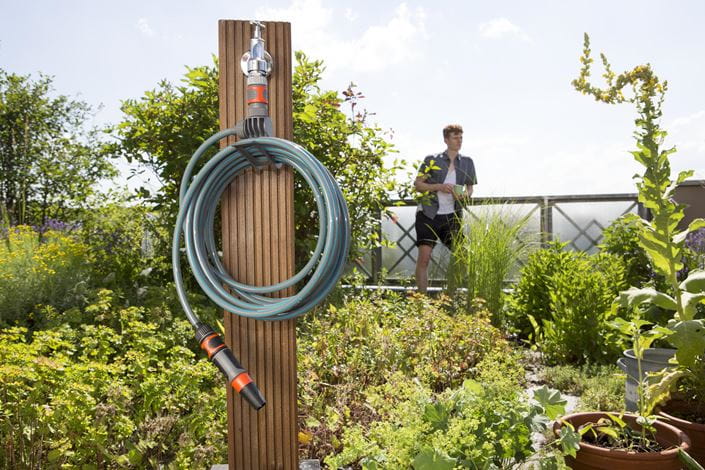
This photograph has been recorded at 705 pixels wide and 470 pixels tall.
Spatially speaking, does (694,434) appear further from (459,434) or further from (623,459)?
(459,434)

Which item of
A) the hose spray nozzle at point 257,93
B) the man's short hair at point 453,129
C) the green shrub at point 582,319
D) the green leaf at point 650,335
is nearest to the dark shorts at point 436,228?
the man's short hair at point 453,129

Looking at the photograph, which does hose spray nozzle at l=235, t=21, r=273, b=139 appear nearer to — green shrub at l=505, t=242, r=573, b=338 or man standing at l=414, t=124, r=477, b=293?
green shrub at l=505, t=242, r=573, b=338

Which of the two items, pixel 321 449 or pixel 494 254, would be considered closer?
pixel 321 449

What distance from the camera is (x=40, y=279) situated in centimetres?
426

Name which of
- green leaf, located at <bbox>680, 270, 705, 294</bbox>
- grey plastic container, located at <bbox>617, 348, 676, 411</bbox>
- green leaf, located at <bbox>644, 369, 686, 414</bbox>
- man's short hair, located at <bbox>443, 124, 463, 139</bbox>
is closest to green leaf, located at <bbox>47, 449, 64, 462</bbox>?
green leaf, located at <bbox>644, 369, 686, 414</bbox>

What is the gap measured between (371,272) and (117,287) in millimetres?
3437

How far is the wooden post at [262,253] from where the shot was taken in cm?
188

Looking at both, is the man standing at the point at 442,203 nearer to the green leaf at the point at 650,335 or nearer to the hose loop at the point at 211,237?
the green leaf at the point at 650,335

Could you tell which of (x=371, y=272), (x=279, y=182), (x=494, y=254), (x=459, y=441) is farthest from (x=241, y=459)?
(x=371, y=272)

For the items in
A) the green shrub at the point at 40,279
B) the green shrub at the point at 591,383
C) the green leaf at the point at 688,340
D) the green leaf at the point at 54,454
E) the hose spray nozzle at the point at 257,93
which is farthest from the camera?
the green shrub at the point at 40,279

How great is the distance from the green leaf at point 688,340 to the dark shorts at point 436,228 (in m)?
3.15

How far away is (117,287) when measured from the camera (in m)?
4.45

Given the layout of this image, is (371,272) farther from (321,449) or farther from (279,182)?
(279,182)

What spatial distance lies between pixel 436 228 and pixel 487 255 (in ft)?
2.93
